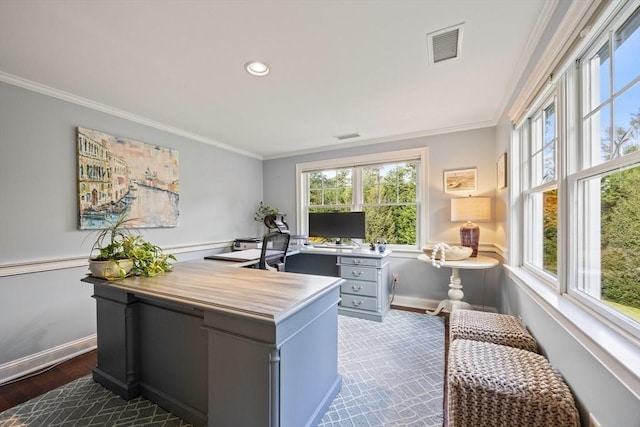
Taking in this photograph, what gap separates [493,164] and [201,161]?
12.6 feet

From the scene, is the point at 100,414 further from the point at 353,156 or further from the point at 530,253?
the point at 353,156

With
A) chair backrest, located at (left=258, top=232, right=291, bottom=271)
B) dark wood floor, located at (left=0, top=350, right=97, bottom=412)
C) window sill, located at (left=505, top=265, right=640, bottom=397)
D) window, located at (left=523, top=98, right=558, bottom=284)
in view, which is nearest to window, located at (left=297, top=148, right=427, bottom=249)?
window, located at (left=523, top=98, right=558, bottom=284)

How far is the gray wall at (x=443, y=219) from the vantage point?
317cm

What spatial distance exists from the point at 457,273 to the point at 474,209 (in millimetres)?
747

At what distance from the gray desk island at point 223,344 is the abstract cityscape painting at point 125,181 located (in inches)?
44.5

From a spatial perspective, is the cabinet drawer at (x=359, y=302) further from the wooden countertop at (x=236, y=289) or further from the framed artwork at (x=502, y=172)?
the framed artwork at (x=502, y=172)

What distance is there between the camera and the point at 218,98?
250 centimetres

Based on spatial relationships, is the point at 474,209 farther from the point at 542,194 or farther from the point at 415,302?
the point at 415,302

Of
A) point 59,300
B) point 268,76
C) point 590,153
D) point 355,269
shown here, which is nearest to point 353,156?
point 355,269

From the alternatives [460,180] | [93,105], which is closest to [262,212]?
[93,105]

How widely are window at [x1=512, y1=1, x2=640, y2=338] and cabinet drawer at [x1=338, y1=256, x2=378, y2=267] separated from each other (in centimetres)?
167

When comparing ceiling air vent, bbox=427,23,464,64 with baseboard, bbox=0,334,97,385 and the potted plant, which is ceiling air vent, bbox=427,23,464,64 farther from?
baseboard, bbox=0,334,97,385

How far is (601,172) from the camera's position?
1160 mm

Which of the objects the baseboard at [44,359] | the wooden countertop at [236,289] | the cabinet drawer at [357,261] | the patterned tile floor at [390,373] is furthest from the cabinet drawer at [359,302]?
the baseboard at [44,359]
